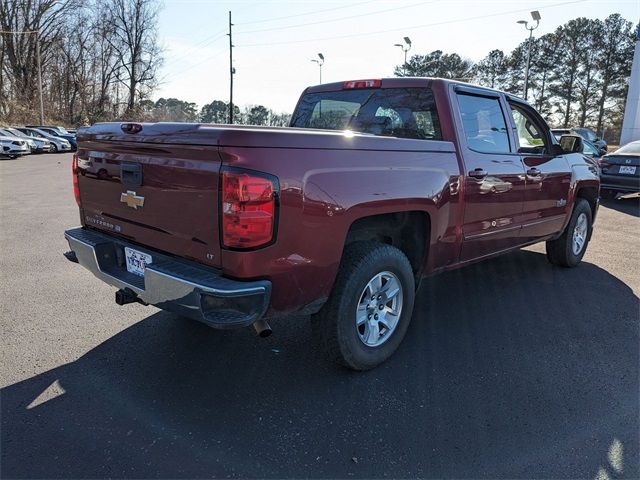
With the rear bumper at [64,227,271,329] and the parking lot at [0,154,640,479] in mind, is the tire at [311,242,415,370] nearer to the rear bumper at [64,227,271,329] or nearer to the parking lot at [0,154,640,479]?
the parking lot at [0,154,640,479]

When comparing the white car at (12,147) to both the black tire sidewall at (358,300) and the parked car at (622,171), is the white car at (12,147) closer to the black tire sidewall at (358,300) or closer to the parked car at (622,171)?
the parked car at (622,171)

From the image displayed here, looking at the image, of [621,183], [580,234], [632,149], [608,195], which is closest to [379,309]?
[580,234]

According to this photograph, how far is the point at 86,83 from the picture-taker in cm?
5869

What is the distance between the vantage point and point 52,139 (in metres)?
29.9

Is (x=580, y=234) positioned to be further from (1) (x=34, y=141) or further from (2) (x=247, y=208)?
(1) (x=34, y=141)

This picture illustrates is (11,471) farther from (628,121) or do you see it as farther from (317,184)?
(628,121)

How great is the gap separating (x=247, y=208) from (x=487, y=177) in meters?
2.35

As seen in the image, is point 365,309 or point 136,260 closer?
point 136,260

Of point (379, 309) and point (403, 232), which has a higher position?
point (403, 232)

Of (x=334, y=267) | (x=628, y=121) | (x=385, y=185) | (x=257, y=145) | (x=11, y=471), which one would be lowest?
(x=11, y=471)

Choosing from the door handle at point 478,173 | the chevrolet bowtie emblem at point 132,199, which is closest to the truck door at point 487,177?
the door handle at point 478,173

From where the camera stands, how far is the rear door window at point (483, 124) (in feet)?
12.8

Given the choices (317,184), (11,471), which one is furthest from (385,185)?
(11,471)

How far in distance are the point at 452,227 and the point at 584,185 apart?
2951 mm
